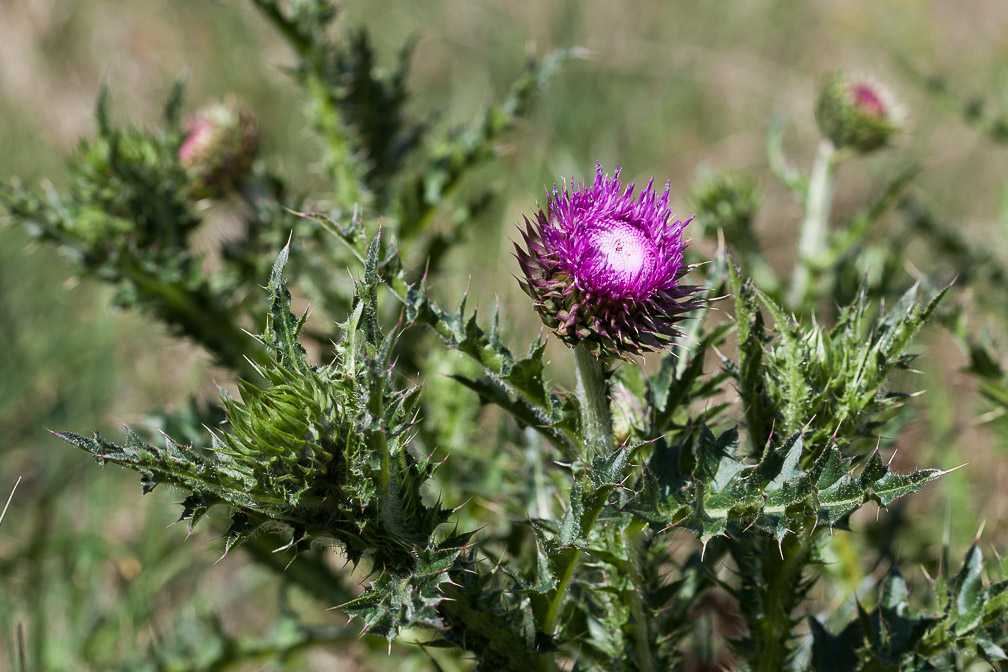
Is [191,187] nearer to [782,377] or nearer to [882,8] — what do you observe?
[782,377]

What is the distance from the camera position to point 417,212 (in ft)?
12.6

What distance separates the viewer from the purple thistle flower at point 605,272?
1.98 m

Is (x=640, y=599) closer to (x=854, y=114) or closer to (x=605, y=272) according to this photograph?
(x=605, y=272)

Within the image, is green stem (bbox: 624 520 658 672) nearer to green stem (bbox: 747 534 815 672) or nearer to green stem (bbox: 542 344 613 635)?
green stem (bbox: 542 344 613 635)

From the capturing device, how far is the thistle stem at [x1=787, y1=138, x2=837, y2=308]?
416cm

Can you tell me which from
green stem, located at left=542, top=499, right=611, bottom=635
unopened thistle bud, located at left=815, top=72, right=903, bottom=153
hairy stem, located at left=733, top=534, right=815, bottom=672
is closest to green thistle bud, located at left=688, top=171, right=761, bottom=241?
unopened thistle bud, located at left=815, top=72, right=903, bottom=153

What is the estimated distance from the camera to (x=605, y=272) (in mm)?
1971

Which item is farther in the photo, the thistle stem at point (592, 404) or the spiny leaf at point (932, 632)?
the spiny leaf at point (932, 632)

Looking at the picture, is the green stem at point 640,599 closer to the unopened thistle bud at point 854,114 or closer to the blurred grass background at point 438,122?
the blurred grass background at point 438,122

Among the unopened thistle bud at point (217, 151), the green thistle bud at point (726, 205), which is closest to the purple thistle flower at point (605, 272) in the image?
the green thistle bud at point (726, 205)

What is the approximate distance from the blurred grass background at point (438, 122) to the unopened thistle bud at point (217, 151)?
32 cm

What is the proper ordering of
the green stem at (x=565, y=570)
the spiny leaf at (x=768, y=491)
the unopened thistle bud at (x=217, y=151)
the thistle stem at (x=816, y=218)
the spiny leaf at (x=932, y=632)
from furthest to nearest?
the thistle stem at (x=816, y=218) → the unopened thistle bud at (x=217, y=151) → the spiny leaf at (x=932, y=632) → the green stem at (x=565, y=570) → the spiny leaf at (x=768, y=491)

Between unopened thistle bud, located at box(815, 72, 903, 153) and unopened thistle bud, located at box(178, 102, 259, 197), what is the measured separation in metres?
2.91

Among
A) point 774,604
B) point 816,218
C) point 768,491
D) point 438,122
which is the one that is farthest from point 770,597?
point 438,122
